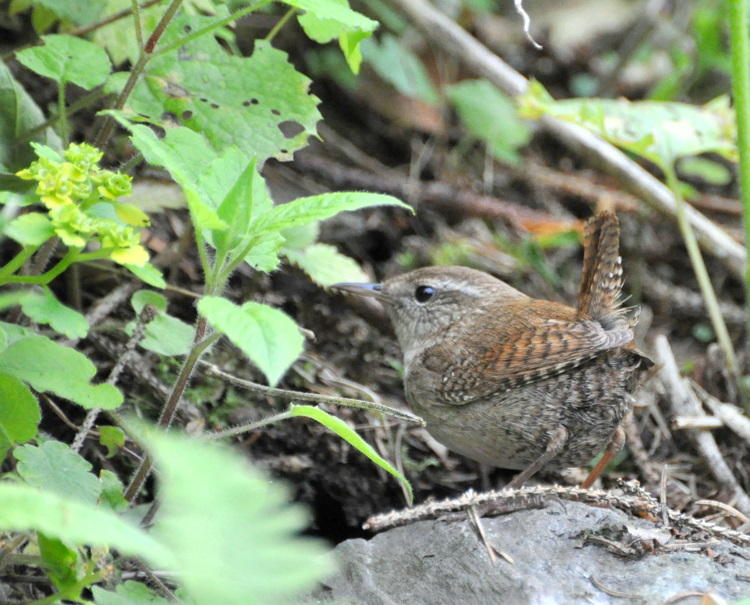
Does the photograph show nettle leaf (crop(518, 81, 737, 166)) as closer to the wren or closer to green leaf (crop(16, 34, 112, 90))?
the wren

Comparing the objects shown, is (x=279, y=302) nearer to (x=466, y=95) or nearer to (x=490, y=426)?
(x=490, y=426)

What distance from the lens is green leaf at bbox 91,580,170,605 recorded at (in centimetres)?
188

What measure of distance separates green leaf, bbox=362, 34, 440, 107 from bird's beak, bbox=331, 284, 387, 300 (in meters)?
2.00

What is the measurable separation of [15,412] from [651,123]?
140 inches

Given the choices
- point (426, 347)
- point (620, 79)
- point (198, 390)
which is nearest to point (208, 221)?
point (198, 390)

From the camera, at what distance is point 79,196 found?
201 cm

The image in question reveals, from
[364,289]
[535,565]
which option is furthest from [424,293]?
[535,565]

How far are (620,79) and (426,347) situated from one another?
4.12m

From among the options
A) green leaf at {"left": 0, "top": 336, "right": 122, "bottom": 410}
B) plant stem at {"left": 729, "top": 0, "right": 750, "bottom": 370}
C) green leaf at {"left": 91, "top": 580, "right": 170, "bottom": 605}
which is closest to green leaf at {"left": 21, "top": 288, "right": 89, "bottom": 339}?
green leaf at {"left": 0, "top": 336, "right": 122, "bottom": 410}

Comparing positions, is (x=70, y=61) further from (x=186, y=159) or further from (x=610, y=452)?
(x=610, y=452)

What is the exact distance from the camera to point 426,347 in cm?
369

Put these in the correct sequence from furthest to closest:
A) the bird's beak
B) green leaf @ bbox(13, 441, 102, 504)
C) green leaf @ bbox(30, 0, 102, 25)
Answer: the bird's beak, green leaf @ bbox(30, 0, 102, 25), green leaf @ bbox(13, 441, 102, 504)

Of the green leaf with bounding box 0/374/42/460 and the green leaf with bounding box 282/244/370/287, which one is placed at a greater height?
the green leaf with bounding box 0/374/42/460

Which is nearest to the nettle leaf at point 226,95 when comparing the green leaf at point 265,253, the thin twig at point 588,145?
the green leaf at point 265,253
